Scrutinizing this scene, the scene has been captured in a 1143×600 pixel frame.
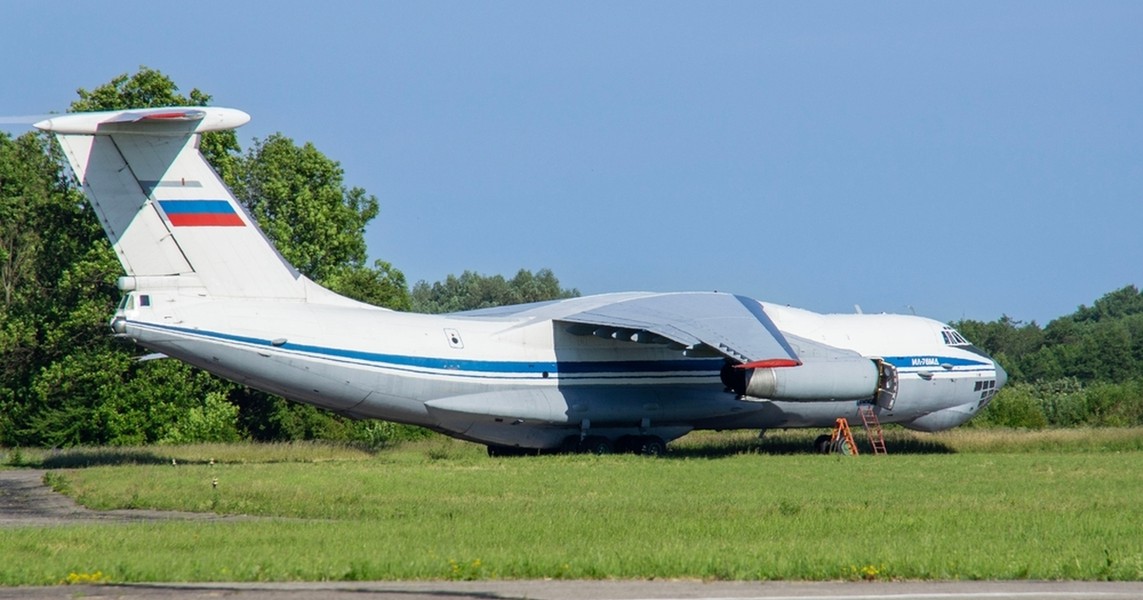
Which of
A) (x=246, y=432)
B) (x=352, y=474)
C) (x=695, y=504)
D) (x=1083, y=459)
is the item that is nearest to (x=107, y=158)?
(x=352, y=474)

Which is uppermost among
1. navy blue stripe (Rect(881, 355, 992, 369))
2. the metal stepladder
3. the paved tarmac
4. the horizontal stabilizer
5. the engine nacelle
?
the horizontal stabilizer

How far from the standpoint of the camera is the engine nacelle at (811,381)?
22.9m

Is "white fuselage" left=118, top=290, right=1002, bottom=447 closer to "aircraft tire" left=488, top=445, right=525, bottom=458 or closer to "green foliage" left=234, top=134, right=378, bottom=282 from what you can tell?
"aircraft tire" left=488, top=445, right=525, bottom=458

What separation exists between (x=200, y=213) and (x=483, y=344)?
5.17 meters

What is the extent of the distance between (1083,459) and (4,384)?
1050 inches

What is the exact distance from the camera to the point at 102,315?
35375 mm

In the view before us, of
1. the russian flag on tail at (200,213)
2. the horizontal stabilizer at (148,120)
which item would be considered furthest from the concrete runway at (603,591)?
the russian flag on tail at (200,213)

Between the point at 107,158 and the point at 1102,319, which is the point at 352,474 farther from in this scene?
the point at 1102,319

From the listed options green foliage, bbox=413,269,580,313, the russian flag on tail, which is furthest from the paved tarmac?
green foliage, bbox=413,269,580,313

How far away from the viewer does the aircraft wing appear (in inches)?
859

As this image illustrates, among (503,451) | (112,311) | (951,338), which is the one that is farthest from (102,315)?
(951,338)

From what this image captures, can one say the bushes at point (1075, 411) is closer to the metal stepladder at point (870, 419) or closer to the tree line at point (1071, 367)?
the tree line at point (1071, 367)

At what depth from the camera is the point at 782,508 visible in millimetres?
14953

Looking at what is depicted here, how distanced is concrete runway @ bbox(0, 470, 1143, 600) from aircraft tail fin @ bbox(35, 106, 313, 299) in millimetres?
11527
